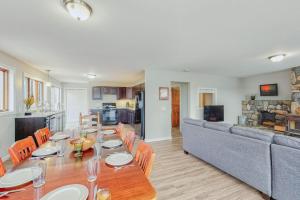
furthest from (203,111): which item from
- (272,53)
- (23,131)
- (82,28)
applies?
(23,131)

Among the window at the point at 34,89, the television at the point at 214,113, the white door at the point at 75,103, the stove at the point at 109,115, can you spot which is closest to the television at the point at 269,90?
the television at the point at 214,113

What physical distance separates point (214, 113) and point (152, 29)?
5.06 meters

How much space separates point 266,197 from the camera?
1.92m

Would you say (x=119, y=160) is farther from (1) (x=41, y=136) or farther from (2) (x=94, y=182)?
(1) (x=41, y=136)

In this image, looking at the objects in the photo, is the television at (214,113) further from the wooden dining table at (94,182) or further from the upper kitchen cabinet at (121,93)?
the wooden dining table at (94,182)

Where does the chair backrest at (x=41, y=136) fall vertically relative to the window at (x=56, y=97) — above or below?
below

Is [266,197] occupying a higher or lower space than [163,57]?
lower

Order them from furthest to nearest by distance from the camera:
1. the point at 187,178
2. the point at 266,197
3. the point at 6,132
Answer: the point at 6,132
the point at 187,178
the point at 266,197

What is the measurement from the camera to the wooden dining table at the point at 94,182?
86 centimetres

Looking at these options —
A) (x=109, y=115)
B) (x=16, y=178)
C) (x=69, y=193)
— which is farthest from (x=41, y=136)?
(x=109, y=115)

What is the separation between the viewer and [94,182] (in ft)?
3.23

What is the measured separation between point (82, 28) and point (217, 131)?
2876mm

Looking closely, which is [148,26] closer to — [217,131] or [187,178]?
[217,131]

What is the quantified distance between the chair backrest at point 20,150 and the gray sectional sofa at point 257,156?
2.82 meters
